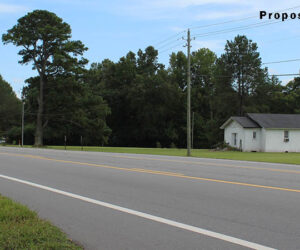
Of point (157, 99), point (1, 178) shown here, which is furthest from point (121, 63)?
point (1, 178)

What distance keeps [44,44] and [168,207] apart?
2112 inches

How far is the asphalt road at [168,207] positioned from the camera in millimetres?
6195

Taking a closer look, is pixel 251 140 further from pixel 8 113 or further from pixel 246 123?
pixel 8 113

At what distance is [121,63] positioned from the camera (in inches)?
3287

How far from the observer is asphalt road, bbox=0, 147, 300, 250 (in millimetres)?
6195

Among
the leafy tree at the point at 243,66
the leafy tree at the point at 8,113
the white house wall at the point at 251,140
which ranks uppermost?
the leafy tree at the point at 243,66

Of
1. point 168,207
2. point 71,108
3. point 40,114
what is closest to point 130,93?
point 71,108

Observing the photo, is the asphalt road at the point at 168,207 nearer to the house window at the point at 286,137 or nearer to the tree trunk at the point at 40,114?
the house window at the point at 286,137

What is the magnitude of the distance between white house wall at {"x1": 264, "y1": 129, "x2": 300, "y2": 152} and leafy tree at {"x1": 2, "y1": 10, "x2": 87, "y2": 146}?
29.0 meters

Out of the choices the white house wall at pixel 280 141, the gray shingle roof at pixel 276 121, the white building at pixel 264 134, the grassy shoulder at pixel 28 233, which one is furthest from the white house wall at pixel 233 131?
the grassy shoulder at pixel 28 233

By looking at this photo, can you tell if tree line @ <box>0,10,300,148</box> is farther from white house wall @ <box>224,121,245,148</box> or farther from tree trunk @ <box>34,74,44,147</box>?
white house wall @ <box>224,121,245,148</box>

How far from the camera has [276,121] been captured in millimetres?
46594

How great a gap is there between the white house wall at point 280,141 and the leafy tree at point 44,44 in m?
29.0

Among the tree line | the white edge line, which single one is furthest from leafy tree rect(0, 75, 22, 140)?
the white edge line
